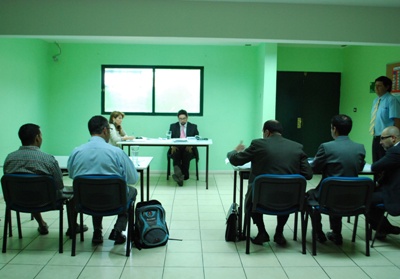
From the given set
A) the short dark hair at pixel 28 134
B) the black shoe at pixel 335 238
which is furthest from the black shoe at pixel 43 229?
the black shoe at pixel 335 238

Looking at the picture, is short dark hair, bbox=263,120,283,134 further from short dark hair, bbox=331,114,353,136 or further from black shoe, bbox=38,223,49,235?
black shoe, bbox=38,223,49,235

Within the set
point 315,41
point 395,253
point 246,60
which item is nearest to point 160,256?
point 395,253

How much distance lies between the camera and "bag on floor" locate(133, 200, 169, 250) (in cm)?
342

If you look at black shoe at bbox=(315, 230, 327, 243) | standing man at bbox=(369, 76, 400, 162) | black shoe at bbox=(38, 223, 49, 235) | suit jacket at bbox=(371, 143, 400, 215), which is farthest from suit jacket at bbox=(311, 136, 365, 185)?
black shoe at bbox=(38, 223, 49, 235)

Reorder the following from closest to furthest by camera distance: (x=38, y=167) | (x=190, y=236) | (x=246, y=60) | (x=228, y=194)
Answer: (x=38, y=167) < (x=190, y=236) < (x=228, y=194) < (x=246, y=60)

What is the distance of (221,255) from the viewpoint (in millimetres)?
3295

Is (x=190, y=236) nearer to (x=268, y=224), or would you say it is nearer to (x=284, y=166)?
(x=268, y=224)

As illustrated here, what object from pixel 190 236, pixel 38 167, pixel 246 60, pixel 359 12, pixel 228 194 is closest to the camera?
pixel 38 167

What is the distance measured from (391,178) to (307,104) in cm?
420

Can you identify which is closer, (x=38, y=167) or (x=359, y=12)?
(x=38, y=167)

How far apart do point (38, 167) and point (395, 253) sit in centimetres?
326

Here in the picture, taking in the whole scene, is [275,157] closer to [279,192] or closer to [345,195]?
[279,192]

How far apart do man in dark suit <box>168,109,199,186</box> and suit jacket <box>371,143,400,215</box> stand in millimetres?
3464

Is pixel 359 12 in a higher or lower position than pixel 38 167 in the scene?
higher
